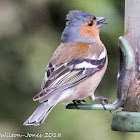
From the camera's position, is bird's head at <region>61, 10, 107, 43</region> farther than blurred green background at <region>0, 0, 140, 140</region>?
No

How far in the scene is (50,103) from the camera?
7.98 m

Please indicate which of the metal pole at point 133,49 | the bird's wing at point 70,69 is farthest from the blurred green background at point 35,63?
the bird's wing at point 70,69

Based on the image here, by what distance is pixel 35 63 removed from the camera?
9.38 m

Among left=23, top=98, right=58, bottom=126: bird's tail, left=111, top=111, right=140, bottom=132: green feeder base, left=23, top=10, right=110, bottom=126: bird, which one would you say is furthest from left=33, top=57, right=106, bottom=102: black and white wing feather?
left=111, top=111, right=140, bottom=132: green feeder base

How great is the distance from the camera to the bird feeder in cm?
823

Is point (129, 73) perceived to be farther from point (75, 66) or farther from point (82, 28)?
point (82, 28)

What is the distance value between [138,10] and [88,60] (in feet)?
2.61

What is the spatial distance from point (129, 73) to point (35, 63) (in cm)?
149

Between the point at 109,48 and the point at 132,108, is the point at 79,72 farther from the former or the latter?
the point at 109,48

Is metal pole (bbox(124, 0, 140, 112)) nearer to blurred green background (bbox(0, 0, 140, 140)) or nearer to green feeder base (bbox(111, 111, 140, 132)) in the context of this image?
green feeder base (bbox(111, 111, 140, 132))

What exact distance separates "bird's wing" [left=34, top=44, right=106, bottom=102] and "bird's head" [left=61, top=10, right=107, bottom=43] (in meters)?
Answer: 0.22

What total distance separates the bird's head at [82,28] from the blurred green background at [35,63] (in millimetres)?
648

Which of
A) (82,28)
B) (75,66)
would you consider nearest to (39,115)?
(75,66)

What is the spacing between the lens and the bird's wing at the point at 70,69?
317 inches
